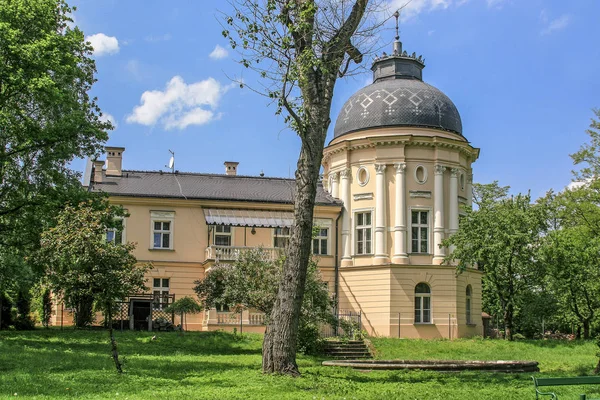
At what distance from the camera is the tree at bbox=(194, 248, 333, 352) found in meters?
26.8

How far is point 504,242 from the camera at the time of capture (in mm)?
31594

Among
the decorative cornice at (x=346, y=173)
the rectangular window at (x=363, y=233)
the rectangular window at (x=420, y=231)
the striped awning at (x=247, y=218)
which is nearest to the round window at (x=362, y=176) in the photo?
the decorative cornice at (x=346, y=173)

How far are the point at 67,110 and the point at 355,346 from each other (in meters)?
14.3

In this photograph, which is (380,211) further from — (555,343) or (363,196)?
(555,343)

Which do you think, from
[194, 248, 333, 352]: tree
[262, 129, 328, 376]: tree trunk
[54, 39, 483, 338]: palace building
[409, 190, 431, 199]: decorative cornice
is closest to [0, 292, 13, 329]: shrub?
[54, 39, 483, 338]: palace building

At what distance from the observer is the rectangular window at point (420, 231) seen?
116 ft

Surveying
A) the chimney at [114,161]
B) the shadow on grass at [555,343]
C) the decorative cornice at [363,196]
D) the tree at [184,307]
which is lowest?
the shadow on grass at [555,343]

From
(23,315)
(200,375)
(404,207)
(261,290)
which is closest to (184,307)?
(261,290)

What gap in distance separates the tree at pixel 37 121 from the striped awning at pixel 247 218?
881 centimetres

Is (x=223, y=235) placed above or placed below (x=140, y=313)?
above

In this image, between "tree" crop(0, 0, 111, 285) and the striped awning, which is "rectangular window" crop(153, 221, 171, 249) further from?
"tree" crop(0, 0, 111, 285)

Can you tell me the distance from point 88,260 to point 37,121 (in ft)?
39.9

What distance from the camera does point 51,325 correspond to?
3475cm

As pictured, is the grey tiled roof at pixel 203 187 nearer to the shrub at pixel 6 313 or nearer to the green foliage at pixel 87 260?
the shrub at pixel 6 313
